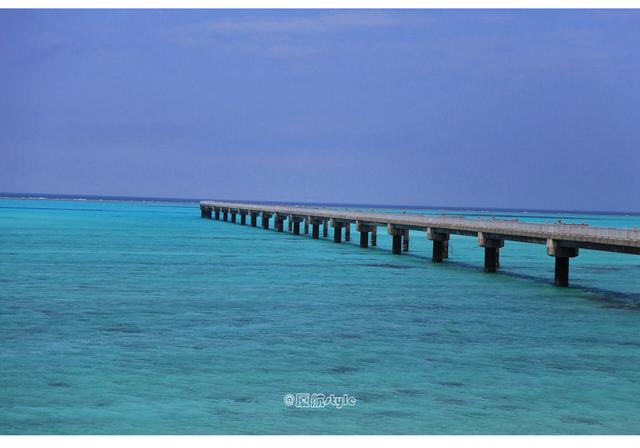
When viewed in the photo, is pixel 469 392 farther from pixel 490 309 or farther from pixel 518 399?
pixel 490 309

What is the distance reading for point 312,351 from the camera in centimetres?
2083

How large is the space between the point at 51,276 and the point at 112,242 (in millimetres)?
26873

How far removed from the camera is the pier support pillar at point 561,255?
33.7 meters

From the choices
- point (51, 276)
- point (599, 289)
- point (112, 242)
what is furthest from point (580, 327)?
point (112, 242)

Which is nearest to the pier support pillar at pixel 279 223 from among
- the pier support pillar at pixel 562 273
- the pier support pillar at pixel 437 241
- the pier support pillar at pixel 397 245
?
the pier support pillar at pixel 397 245

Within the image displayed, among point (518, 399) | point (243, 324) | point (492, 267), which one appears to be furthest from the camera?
point (492, 267)

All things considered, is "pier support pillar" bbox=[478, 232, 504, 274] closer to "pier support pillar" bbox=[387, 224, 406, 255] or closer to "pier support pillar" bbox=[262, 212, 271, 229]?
"pier support pillar" bbox=[387, 224, 406, 255]

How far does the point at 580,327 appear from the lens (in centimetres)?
2517

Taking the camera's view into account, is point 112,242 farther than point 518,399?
Yes

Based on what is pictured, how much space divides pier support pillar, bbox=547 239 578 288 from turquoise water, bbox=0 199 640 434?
Answer: 2.60ft

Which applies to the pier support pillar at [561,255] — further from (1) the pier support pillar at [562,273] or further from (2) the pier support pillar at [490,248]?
(2) the pier support pillar at [490,248]

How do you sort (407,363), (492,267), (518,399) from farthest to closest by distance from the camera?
(492,267) → (407,363) → (518,399)

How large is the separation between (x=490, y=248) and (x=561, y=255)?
7.50 meters

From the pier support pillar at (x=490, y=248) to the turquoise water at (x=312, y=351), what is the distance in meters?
1.09
